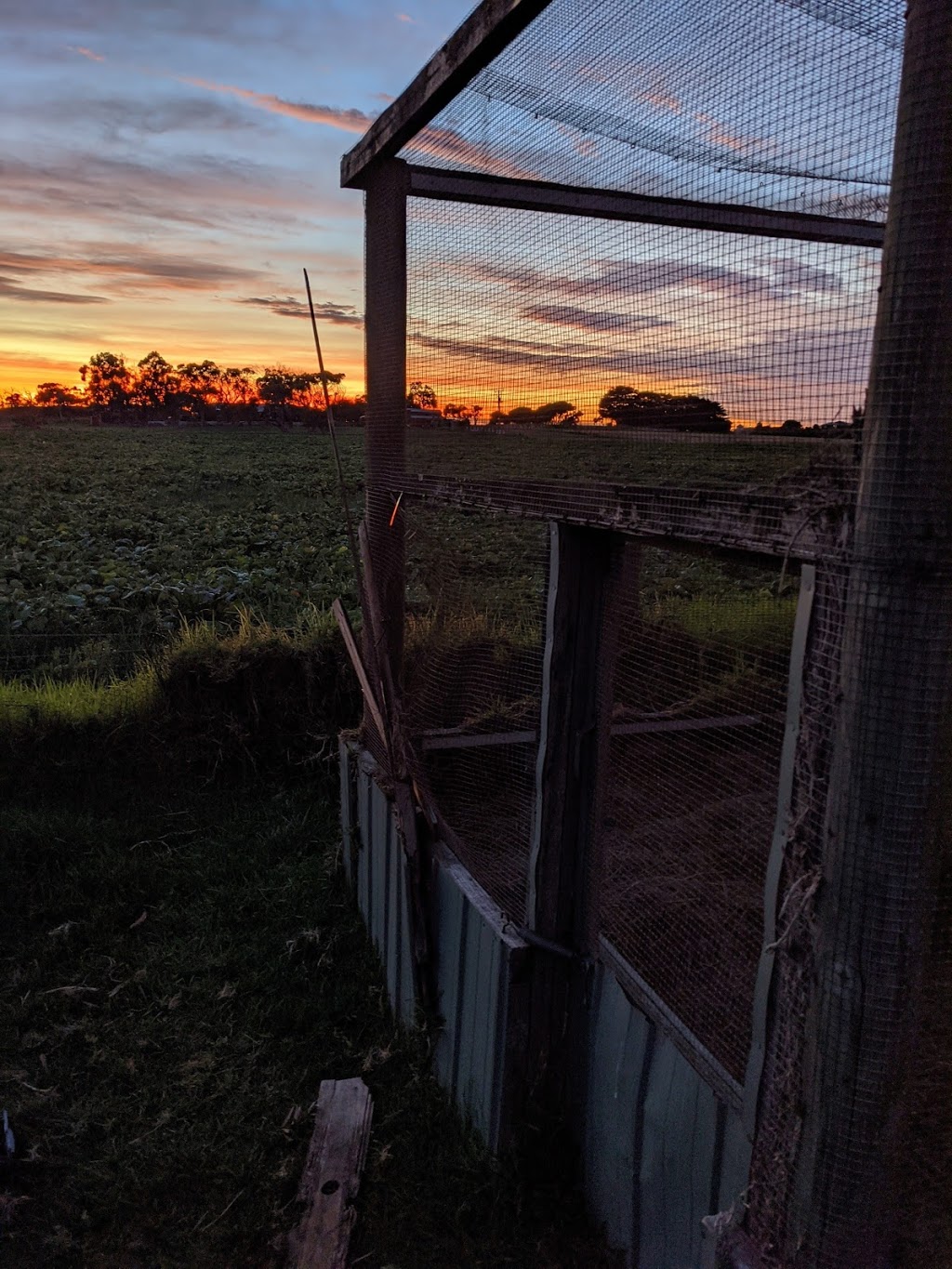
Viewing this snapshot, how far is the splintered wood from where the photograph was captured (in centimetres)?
286

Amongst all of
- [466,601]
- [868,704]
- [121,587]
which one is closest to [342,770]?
[466,601]

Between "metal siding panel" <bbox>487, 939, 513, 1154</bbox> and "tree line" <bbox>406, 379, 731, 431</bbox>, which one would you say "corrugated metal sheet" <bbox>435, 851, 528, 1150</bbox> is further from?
"tree line" <bbox>406, 379, 731, 431</bbox>

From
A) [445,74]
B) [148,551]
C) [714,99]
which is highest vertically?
[445,74]

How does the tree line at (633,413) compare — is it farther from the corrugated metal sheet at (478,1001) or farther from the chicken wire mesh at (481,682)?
the corrugated metal sheet at (478,1001)

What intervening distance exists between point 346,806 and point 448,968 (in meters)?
1.50

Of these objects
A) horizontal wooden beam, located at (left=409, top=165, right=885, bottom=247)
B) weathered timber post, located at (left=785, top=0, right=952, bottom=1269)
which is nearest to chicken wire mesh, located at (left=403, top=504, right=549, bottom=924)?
horizontal wooden beam, located at (left=409, top=165, right=885, bottom=247)

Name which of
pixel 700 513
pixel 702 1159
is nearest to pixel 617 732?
pixel 700 513

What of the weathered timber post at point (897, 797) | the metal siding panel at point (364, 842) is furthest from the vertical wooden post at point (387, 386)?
the weathered timber post at point (897, 797)

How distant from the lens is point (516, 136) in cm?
231

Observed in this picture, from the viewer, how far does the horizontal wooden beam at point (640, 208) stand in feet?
4.82

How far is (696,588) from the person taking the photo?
2236mm

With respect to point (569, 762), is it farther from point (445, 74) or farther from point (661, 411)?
point (445, 74)

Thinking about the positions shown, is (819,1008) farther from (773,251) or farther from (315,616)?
(315,616)

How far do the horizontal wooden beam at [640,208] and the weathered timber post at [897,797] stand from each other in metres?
0.18
